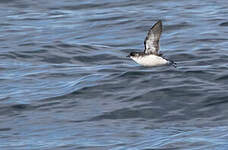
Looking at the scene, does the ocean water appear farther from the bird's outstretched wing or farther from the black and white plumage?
the bird's outstretched wing

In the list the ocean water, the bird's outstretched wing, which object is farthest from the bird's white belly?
the ocean water

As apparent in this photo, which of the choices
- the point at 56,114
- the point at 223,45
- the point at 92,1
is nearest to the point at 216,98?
the point at 56,114

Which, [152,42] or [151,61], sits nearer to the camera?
[151,61]

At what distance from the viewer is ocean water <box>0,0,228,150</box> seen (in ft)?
53.3

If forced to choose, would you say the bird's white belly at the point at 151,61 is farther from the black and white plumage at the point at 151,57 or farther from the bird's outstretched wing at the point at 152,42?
the bird's outstretched wing at the point at 152,42

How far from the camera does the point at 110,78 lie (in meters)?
20.8

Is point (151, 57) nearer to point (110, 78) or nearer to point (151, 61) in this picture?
point (151, 61)

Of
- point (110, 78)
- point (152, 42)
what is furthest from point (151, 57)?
point (110, 78)

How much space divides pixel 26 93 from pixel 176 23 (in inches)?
342

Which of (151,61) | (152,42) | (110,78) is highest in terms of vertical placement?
(152,42)

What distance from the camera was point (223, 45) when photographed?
77.9ft

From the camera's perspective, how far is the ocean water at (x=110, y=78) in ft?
53.3

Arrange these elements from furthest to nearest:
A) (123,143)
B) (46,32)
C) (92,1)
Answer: (92,1) → (46,32) → (123,143)

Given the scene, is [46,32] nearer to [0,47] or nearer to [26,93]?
[0,47]
